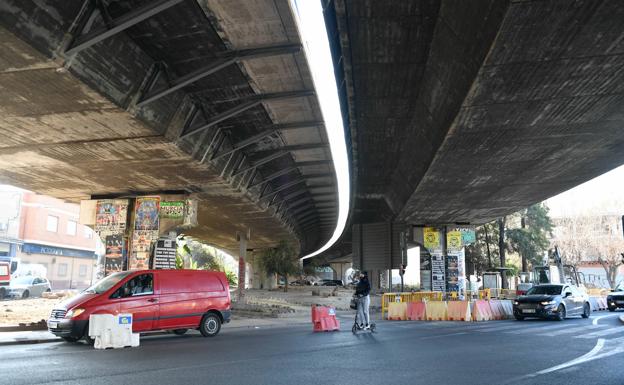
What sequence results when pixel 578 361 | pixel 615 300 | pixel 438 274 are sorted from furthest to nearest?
pixel 438 274, pixel 615 300, pixel 578 361

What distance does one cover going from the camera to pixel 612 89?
12.5 metres

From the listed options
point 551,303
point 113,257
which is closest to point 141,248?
point 113,257

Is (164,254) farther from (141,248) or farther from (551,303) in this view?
(551,303)

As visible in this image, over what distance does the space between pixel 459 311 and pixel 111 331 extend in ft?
47.7

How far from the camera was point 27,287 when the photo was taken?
32.3m

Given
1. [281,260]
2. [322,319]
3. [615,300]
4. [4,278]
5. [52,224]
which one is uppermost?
[52,224]

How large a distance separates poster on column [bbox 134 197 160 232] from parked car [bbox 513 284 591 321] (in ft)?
53.0

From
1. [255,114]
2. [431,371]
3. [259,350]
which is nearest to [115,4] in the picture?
[255,114]

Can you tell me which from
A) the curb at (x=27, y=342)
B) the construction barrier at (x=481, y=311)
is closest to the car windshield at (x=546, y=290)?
the construction barrier at (x=481, y=311)

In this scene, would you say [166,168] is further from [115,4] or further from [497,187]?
[497,187]

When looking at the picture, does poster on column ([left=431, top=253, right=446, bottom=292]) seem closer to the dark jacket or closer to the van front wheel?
the dark jacket

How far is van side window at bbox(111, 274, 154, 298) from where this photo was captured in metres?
12.9

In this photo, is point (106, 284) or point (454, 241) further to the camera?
point (454, 241)

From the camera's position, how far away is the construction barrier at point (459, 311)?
2073 cm
